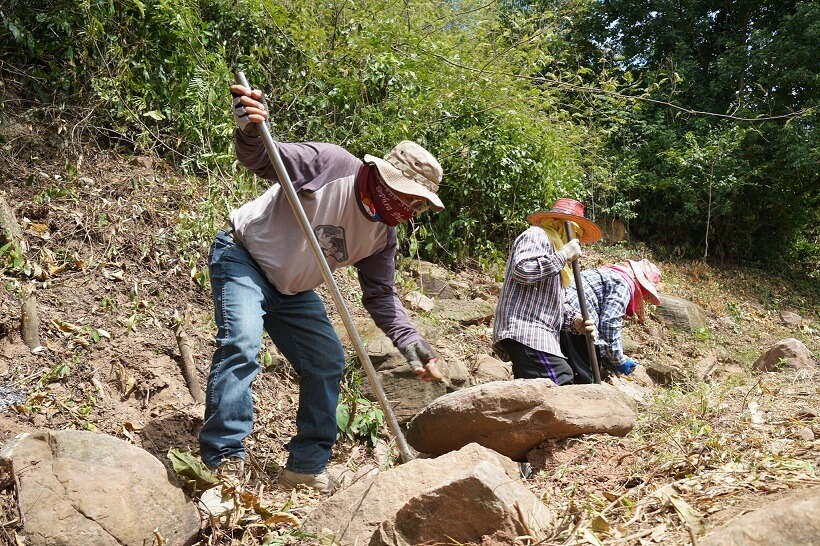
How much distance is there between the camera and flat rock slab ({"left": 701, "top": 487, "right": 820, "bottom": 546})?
2.06 meters

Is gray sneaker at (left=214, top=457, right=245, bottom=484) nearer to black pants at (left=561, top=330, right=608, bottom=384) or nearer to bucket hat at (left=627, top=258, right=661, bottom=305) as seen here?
black pants at (left=561, top=330, right=608, bottom=384)

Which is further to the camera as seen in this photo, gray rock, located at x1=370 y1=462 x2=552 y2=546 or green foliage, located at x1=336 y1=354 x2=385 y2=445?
green foliage, located at x1=336 y1=354 x2=385 y2=445

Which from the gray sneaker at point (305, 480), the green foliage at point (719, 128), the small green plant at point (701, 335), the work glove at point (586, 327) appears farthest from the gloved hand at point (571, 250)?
the green foliage at point (719, 128)

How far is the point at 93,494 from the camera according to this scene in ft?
8.55

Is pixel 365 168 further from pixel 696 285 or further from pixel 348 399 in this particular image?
pixel 696 285

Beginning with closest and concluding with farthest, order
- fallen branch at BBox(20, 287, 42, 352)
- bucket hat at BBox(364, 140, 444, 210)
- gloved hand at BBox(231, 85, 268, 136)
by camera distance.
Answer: gloved hand at BBox(231, 85, 268, 136), bucket hat at BBox(364, 140, 444, 210), fallen branch at BBox(20, 287, 42, 352)

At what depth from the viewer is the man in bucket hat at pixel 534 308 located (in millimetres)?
4453

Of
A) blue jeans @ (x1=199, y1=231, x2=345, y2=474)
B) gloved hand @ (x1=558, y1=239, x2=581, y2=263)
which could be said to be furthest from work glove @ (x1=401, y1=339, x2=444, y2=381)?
gloved hand @ (x1=558, y1=239, x2=581, y2=263)

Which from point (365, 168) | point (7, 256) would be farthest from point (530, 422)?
point (7, 256)

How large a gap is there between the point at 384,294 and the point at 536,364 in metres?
1.24

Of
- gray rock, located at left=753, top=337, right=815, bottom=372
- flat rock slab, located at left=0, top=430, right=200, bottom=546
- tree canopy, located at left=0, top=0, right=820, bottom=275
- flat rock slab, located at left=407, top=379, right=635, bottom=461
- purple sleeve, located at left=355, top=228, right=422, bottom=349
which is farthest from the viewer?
gray rock, located at left=753, top=337, right=815, bottom=372

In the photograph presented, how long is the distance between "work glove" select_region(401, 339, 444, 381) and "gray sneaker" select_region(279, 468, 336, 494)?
2.29 feet

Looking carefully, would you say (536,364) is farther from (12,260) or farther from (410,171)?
(12,260)

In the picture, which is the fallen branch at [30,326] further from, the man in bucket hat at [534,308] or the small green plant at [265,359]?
the man in bucket hat at [534,308]
